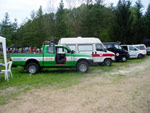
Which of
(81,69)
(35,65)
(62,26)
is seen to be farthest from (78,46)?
(62,26)

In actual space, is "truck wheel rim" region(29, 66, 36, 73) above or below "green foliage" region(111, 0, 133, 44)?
below

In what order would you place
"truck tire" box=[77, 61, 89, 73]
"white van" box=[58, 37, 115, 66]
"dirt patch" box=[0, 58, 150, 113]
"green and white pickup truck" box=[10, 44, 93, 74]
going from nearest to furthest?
"dirt patch" box=[0, 58, 150, 113] → "green and white pickup truck" box=[10, 44, 93, 74] → "truck tire" box=[77, 61, 89, 73] → "white van" box=[58, 37, 115, 66]

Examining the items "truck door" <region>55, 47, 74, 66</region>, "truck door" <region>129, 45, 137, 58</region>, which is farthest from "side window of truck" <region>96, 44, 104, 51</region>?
"truck door" <region>129, 45, 137, 58</region>

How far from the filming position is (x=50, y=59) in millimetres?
9477

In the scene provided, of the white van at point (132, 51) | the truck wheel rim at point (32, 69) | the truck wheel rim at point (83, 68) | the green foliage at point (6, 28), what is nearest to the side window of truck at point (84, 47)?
the truck wheel rim at point (83, 68)

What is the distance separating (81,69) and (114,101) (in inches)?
207

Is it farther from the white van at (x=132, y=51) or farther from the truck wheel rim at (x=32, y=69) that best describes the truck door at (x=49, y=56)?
the white van at (x=132, y=51)

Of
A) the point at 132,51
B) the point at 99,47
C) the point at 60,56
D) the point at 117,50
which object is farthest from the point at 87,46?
the point at 132,51

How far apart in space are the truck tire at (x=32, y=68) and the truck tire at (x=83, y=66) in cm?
272

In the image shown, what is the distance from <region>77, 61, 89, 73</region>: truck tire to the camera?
32.3ft

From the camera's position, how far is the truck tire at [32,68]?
31.3ft

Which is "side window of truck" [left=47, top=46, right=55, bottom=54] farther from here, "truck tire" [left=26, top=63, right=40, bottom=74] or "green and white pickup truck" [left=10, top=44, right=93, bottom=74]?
"truck tire" [left=26, top=63, right=40, bottom=74]

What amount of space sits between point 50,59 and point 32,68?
136 centimetres

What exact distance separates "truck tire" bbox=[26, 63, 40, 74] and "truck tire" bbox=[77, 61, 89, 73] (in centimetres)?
272
